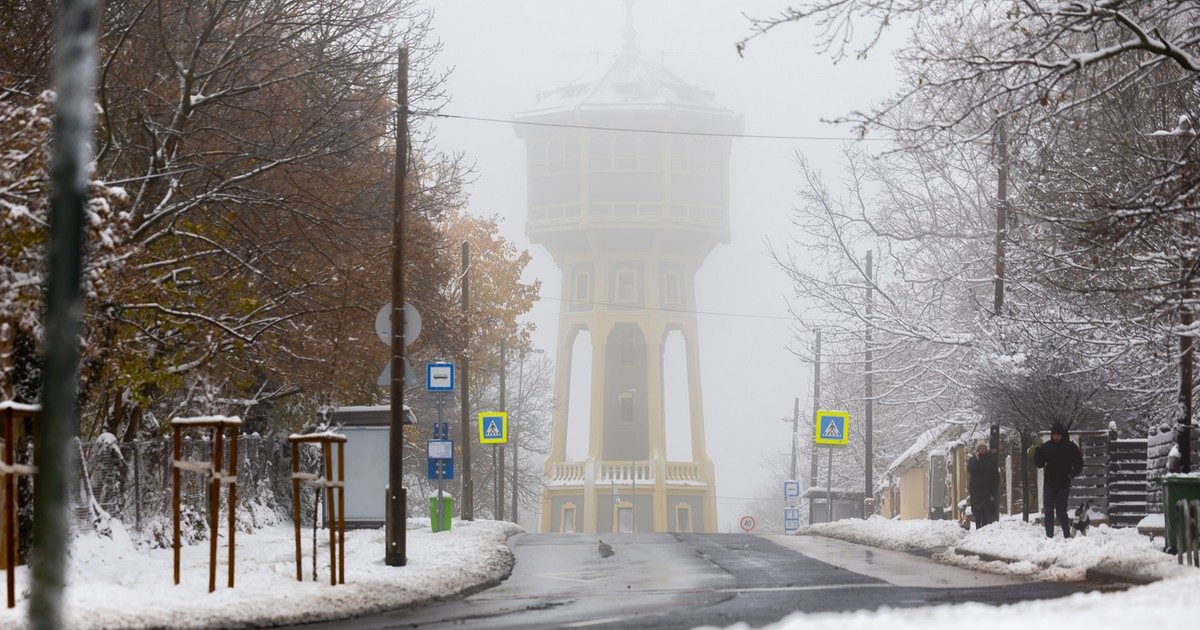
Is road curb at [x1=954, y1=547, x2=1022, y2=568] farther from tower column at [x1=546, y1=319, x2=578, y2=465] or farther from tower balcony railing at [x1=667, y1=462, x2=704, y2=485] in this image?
tower balcony railing at [x1=667, y1=462, x2=704, y2=485]

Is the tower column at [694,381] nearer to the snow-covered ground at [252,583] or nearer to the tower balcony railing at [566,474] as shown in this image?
the tower balcony railing at [566,474]

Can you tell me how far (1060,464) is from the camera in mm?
23719

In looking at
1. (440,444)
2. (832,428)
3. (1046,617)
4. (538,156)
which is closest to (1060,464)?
(440,444)

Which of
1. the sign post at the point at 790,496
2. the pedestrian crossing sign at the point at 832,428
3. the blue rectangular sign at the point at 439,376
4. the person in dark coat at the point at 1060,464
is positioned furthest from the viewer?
the sign post at the point at 790,496

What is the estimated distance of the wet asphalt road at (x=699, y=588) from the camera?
546 inches

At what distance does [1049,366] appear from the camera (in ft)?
92.8

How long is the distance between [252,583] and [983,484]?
1546 centimetres

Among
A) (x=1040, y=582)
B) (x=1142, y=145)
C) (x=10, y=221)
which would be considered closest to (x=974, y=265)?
(x=1142, y=145)

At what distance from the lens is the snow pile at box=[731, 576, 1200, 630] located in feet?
31.9

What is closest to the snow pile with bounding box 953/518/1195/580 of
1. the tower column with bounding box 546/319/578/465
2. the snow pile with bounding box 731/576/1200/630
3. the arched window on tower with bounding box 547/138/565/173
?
the snow pile with bounding box 731/576/1200/630

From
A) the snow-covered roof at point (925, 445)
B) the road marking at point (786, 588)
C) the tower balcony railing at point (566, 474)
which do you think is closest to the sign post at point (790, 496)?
the snow-covered roof at point (925, 445)

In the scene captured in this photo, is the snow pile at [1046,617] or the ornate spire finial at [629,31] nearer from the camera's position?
the snow pile at [1046,617]

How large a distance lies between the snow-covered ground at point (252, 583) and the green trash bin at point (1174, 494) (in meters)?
8.01

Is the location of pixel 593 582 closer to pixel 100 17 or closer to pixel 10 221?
pixel 10 221
